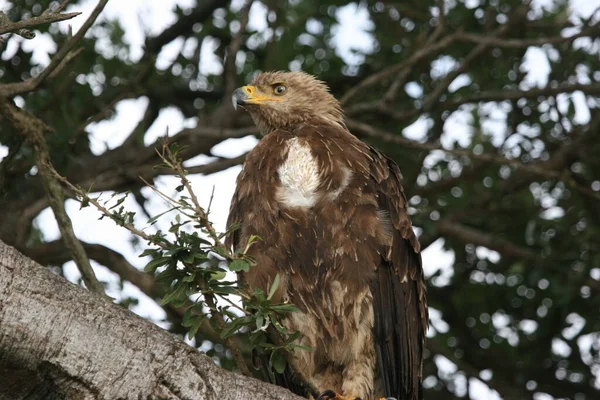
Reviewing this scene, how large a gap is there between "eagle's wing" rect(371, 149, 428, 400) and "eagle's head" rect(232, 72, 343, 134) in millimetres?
806

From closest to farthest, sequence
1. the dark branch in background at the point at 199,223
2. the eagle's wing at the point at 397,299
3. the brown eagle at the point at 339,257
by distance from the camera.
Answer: the dark branch in background at the point at 199,223
the brown eagle at the point at 339,257
the eagle's wing at the point at 397,299

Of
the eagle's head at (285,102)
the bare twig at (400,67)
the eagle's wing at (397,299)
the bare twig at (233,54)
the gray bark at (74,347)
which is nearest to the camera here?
the gray bark at (74,347)

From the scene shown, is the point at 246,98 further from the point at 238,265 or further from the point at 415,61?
the point at 238,265

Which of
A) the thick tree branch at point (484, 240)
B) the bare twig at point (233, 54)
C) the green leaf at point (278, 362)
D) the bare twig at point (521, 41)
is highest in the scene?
the bare twig at point (521, 41)

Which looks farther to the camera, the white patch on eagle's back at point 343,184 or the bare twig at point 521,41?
the bare twig at point 521,41

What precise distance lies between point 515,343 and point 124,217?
434 cm

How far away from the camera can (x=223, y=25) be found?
7.16 m

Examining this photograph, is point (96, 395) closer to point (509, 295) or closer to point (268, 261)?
point (268, 261)

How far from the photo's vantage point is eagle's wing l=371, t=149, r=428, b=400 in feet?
15.1

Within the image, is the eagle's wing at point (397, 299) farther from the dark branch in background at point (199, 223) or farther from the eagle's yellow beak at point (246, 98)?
the dark branch in background at point (199, 223)

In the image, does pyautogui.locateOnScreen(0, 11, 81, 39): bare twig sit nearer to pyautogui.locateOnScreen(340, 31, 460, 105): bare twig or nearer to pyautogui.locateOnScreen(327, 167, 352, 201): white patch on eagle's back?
pyautogui.locateOnScreen(327, 167, 352, 201): white patch on eagle's back

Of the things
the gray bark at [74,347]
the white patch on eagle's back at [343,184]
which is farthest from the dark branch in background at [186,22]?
the gray bark at [74,347]

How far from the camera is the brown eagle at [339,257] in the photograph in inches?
176

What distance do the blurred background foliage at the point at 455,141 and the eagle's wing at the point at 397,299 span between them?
112 cm
